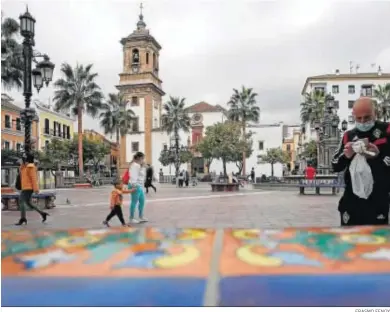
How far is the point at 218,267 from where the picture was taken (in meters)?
1.31

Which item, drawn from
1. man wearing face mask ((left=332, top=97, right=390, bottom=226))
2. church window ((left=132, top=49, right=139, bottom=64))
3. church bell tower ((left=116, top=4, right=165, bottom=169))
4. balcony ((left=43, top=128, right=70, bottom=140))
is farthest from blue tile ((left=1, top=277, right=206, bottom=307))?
church window ((left=132, top=49, right=139, bottom=64))

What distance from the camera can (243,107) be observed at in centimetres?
5709

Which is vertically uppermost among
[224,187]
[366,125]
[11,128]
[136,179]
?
[11,128]

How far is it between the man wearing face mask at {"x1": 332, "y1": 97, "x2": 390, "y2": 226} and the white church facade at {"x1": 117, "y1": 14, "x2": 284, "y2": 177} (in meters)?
58.0

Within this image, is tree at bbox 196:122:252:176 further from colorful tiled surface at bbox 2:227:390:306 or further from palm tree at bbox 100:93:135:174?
colorful tiled surface at bbox 2:227:390:306

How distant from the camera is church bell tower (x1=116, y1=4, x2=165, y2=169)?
204ft

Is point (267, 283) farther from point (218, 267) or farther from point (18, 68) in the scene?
point (18, 68)

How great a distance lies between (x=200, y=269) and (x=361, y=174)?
5.80 ft

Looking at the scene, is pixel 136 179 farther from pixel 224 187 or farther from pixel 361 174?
pixel 224 187

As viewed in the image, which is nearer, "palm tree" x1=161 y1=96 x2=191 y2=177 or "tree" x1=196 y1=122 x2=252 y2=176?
"tree" x1=196 y1=122 x2=252 y2=176

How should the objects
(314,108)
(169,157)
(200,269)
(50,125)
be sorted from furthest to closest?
(50,125) → (169,157) → (314,108) → (200,269)

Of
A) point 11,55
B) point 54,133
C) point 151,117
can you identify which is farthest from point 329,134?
point 151,117

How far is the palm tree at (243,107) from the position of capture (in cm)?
5688

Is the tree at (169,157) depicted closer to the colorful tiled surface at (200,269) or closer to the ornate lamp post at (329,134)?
the ornate lamp post at (329,134)
